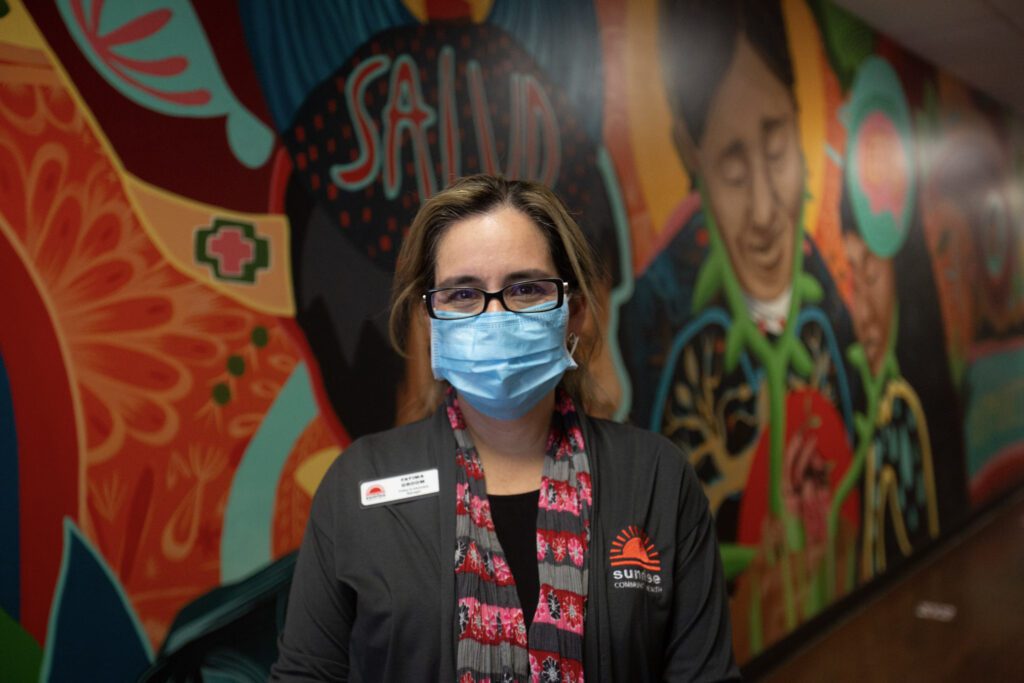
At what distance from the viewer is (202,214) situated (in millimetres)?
1715

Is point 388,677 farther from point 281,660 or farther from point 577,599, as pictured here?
point 577,599

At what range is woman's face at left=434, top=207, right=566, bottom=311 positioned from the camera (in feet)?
4.12

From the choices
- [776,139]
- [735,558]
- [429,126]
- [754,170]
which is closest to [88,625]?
[429,126]

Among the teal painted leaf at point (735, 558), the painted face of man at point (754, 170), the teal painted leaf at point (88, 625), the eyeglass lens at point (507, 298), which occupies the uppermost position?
the painted face of man at point (754, 170)

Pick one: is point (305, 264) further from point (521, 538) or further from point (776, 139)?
point (776, 139)

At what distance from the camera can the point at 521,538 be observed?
4.14ft

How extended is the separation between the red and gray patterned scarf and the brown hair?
0.29m

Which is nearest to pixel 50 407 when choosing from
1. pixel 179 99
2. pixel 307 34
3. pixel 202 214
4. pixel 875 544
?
pixel 202 214

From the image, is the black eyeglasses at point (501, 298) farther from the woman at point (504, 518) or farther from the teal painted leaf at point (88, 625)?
the teal painted leaf at point (88, 625)

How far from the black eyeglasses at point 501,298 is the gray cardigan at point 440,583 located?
200mm

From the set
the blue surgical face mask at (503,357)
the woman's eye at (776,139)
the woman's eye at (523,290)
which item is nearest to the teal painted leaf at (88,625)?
the blue surgical face mask at (503,357)

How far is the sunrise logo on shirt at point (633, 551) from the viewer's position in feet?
3.97

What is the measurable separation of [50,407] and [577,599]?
971mm

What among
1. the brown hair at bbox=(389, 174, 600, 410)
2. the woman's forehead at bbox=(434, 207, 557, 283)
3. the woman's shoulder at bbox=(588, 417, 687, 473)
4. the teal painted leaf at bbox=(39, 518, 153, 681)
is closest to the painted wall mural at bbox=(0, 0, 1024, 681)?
the teal painted leaf at bbox=(39, 518, 153, 681)
